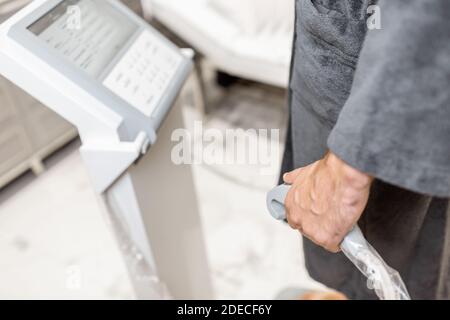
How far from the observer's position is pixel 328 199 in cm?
50

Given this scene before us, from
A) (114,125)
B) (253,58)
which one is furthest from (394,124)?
(253,58)

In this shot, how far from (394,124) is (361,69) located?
68mm

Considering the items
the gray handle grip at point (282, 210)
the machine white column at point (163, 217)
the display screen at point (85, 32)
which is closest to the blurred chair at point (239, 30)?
the machine white column at point (163, 217)

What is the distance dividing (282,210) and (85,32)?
0.39 metres

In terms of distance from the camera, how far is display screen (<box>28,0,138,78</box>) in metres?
0.63

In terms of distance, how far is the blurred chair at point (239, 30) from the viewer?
60.6 inches

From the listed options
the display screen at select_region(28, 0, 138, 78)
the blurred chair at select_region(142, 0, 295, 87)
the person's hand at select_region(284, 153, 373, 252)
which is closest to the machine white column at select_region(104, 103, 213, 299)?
the display screen at select_region(28, 0, 138, 78)

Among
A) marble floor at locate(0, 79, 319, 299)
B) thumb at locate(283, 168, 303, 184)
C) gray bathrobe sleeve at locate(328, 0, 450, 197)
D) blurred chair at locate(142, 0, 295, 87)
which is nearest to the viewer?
gray bathrobe sleeve at locate(328, 0, 450, 197)

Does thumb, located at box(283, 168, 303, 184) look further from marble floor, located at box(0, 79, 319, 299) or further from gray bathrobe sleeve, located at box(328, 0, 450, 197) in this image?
marble floor, located at box(0, 79, 319, 299)

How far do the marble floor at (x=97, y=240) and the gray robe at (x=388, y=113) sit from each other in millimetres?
443

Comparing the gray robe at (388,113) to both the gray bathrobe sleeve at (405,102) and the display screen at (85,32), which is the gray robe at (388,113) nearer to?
the gray bathrobe sleeve at (405,102)

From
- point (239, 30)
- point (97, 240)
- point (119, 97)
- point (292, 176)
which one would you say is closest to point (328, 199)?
point (292, 176)

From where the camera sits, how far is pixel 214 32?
1.59m

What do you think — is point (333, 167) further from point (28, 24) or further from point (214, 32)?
point (214, 32)
